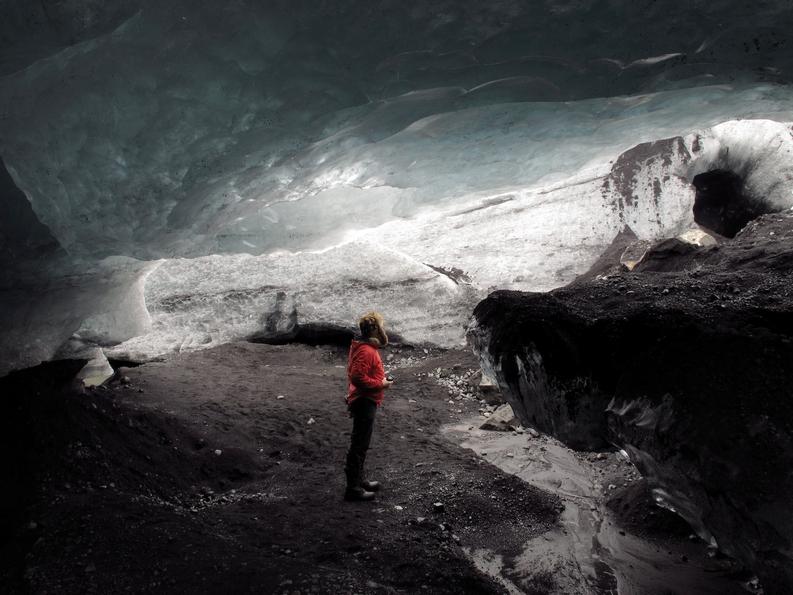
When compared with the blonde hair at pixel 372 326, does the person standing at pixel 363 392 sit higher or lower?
lower

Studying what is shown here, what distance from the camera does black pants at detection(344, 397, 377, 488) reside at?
3023 millimetres

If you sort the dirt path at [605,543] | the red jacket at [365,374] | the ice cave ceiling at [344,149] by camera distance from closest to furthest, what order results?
the dirt path at [605,543], the red jacket at [365,374], the ice cave ceiling at [344,149]

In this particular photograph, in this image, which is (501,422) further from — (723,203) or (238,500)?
(723,203)

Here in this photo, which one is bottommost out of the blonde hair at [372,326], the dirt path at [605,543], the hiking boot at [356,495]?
the dirt path at [605,543]

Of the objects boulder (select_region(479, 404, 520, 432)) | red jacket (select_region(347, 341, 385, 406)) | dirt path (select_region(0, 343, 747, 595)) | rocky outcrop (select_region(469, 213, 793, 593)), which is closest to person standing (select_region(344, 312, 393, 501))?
red jacket (select_region(347, 341, 385, 406))

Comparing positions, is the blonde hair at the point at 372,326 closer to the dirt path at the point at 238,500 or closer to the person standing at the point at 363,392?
the person standing at the point at 363,392

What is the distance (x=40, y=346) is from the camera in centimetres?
595

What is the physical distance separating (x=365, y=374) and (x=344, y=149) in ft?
19.3

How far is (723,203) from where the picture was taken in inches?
234

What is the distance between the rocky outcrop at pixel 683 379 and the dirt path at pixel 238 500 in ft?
2.55

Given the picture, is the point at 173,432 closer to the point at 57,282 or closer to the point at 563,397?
the point at 563,397

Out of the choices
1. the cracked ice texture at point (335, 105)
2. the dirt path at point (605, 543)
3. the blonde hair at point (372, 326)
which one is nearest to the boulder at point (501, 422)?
the dirt path at point (605, 543)

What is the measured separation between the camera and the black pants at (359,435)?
3.02 meters

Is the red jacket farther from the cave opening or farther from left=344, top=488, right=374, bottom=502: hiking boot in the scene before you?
the cave opening
